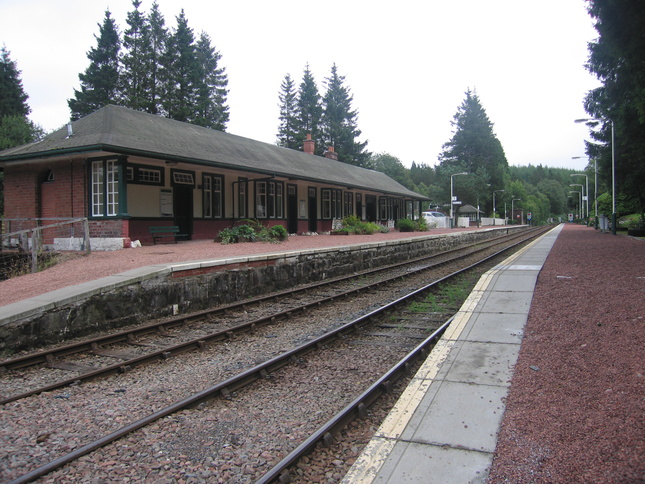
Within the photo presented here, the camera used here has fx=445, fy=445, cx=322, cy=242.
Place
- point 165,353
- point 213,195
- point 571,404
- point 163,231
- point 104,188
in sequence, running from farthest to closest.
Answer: point 213,195
point 163,231
point 104,188
point 165,353
point 571,404

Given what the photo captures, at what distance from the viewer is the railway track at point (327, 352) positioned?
3.83m

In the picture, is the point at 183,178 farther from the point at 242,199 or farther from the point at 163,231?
the point at 242,199

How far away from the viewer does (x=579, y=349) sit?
17.0 feet

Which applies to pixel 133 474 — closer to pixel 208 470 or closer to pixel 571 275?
pixel 208 470

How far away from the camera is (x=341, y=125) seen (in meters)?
59.2

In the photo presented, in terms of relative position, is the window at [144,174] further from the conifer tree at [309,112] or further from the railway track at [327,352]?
the conifer tree at [309,112]

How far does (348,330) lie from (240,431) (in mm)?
3380

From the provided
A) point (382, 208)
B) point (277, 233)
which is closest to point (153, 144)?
point (277, 233)

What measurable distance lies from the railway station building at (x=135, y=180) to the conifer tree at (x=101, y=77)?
24.9 meters

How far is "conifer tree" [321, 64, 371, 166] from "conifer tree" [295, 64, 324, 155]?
3.23 feet

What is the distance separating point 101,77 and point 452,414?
4606 centimetres

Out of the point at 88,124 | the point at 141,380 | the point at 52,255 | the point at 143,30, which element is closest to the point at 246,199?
the point at 88,124

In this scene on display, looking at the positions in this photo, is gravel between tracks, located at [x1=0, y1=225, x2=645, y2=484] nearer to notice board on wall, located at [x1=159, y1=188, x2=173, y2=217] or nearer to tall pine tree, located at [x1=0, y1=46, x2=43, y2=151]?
notice board on wall, located at [x1=159, y1=188, x2=173, y2=217]

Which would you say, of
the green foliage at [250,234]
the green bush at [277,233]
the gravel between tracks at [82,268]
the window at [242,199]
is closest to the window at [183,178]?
the green foliage at [250,234]
